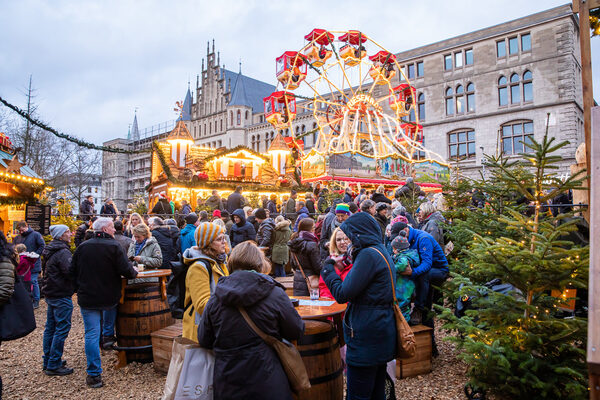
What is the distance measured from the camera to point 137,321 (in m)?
5.38

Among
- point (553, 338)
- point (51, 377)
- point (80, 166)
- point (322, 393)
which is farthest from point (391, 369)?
point (80, 166)

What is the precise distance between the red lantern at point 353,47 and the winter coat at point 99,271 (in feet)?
49.8

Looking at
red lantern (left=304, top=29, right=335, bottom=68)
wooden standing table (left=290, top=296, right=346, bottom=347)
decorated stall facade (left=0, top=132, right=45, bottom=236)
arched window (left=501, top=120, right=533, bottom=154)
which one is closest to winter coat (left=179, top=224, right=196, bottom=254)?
wooden standing table (left=290, top=296, right=346, bottom=347)

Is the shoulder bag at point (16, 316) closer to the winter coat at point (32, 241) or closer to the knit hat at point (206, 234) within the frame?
the knit hat at point (206, 234)

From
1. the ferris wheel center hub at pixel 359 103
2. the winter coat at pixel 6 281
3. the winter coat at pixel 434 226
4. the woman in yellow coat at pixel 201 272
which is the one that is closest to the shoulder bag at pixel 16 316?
the winter coat at pixel 6 281

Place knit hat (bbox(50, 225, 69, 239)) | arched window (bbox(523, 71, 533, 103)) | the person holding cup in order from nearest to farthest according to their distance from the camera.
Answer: knit hat (bbox(50, 225, 69, 239))
the person holding cup
arched window (bbox(523, 71, 533, 103))

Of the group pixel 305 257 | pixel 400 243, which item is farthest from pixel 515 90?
pixel 305 257

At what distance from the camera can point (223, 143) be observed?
54.4 metres

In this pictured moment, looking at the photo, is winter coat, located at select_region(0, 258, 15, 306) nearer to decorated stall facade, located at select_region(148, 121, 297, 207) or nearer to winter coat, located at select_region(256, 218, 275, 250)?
winter coat, located at select_region(256, 218, 275, 250)

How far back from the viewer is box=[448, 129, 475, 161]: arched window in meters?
31.6

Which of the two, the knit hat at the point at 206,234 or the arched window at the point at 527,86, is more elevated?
the arched window at the point at 527,86

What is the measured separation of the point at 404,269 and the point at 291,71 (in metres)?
14.7

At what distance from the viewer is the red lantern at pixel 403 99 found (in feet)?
65.0

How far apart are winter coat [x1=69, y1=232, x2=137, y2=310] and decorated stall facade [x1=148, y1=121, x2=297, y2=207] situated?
12290mm
